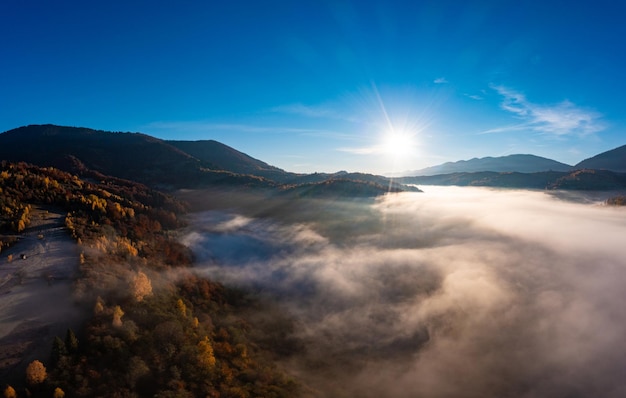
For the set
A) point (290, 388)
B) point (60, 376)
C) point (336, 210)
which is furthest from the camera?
point (336, 210)

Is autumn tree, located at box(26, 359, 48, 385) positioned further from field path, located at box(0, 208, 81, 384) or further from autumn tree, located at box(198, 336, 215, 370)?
autumn tree, located at box(198, 336, 215, 370)

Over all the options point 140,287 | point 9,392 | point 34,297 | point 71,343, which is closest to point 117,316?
point 71,343

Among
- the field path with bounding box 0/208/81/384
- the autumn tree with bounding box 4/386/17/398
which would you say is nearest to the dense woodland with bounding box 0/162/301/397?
the autumn tree with bounding box 4/386/17/398

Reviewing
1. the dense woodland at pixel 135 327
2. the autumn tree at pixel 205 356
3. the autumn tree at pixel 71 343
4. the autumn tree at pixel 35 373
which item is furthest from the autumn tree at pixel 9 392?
the autumn tree at pixel 205 356

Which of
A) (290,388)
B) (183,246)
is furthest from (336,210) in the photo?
(290,388)

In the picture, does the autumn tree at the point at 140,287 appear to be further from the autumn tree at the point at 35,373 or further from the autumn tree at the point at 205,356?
the autumn tree at the point at 35,373

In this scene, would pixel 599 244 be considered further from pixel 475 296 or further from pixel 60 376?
pixel 60 376
